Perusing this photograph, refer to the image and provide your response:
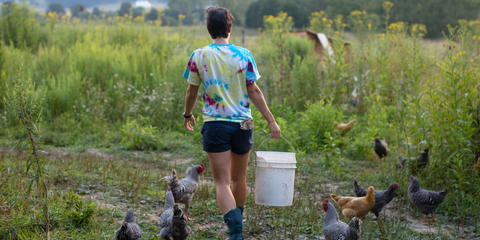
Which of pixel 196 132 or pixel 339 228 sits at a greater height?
pixel 339 228

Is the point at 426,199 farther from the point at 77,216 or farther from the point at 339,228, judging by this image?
the point at 77,216

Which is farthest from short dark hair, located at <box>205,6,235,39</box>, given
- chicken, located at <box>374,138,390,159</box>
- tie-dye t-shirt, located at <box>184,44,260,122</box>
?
chicken, located at <box>374,138,390,159</box>

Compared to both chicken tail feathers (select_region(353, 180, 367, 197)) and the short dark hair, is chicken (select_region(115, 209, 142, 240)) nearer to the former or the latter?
the short dark hair

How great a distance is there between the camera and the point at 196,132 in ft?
28.3

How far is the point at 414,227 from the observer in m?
5.21

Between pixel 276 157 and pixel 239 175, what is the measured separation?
0.69 metres

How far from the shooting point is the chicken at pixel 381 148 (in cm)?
784

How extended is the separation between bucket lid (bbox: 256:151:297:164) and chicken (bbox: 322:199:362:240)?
0.55 m

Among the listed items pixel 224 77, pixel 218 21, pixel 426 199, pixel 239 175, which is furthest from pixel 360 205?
pixel 218 21

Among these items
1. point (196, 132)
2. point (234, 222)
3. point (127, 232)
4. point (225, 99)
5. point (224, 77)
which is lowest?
point (196, 132)

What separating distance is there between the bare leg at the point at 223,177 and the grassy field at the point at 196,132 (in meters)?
0.88

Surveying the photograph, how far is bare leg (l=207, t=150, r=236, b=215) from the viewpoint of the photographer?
3.83 meters

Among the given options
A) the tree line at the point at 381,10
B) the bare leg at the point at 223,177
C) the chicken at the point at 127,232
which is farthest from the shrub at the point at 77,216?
the tree line at the point at 381,10

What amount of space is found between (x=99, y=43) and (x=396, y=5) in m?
24.6
